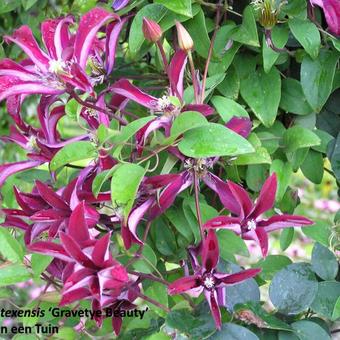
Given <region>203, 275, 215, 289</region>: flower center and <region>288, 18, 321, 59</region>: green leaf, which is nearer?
<region>203, 275, 215, 289</region>: flower center

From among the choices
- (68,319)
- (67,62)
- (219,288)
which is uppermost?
(67,62)

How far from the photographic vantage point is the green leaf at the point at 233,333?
0.63 m

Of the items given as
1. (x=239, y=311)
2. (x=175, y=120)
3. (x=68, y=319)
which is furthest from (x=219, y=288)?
(x=68, y=319)

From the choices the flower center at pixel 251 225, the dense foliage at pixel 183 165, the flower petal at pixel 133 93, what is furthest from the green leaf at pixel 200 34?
the flower center at pixel 251 225

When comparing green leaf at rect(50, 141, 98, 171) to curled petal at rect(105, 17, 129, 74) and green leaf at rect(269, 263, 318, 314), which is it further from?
green leaf at rect(269, 263, 318, 314)

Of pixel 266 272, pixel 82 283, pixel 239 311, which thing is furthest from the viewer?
pixel 266 272

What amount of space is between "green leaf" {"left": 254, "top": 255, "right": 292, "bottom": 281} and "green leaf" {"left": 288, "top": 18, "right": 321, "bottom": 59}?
0.24 meters

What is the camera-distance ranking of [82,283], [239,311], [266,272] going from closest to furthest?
[82,283] < [239,311] < [266,272]

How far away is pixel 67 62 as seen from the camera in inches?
24.5

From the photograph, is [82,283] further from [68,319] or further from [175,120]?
[68,319]

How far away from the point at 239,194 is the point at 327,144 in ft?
0.72

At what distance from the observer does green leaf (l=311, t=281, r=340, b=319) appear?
696 millimetres

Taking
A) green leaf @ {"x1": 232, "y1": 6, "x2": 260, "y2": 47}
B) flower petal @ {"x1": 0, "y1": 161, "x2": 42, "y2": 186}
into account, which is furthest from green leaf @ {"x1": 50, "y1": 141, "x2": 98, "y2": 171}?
green leaf @ {"x1": 232, "y1": 6, "x2": 260, "y2": 47}

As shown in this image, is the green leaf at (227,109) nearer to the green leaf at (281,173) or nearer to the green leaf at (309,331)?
the green leaf at (281,173)
